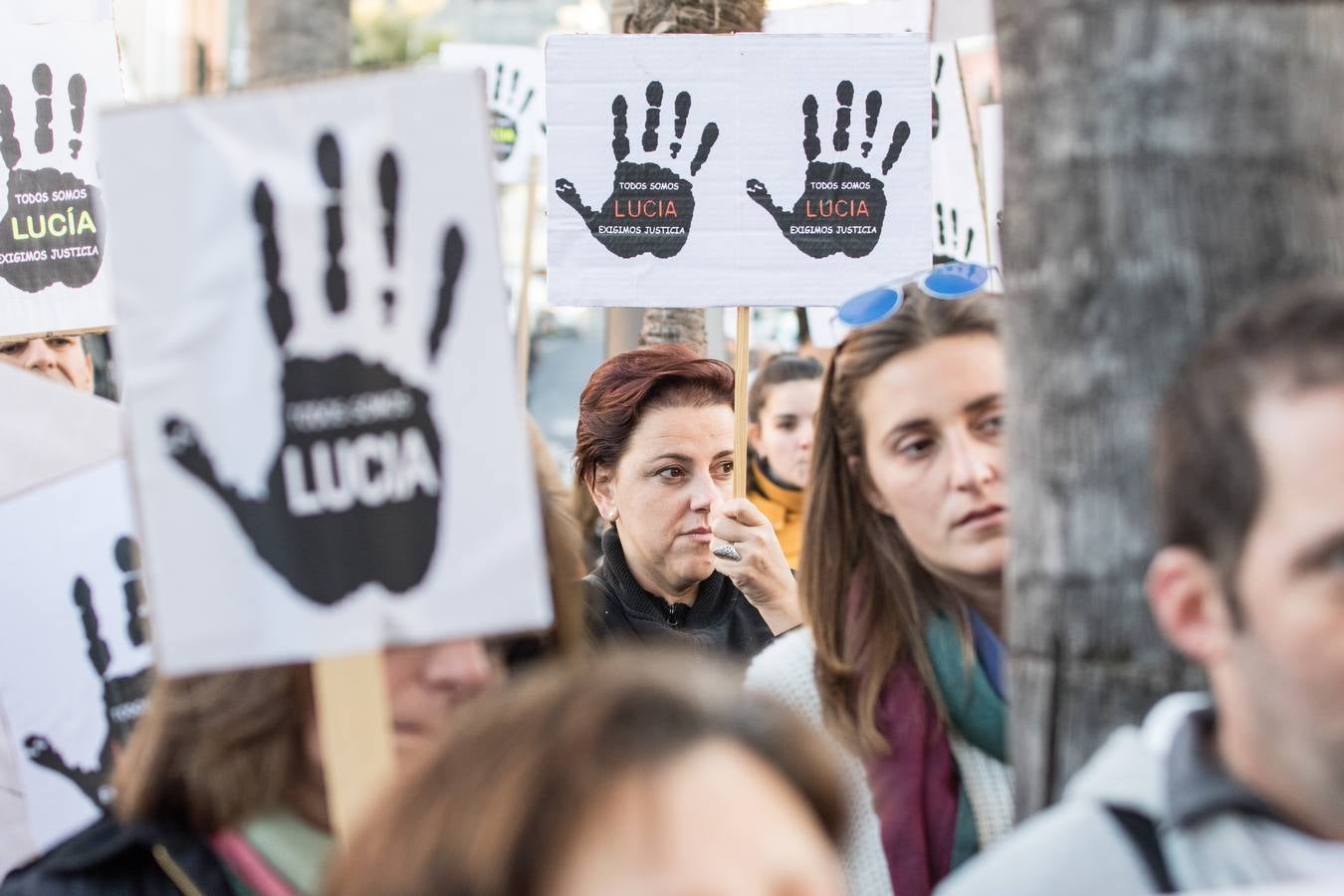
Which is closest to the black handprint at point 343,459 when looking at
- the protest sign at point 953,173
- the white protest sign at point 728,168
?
the white protest sign at point 728,168

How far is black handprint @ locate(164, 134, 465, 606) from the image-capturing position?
1896 mm

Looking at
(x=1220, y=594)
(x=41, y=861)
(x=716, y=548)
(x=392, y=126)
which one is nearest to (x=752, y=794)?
(x=1220, y=594)

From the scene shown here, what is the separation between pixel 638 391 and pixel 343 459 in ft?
7.17

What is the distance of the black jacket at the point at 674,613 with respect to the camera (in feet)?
12.9

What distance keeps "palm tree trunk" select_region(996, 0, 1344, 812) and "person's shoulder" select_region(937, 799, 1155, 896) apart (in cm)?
24

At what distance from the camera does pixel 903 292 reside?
2.87 meters

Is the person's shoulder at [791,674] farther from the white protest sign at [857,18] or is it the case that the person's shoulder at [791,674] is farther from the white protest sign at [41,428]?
the white protest sign at [857,18]

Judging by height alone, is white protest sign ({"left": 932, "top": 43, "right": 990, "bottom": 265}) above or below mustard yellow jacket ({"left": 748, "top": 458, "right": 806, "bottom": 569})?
above

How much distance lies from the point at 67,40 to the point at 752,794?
4356 mm

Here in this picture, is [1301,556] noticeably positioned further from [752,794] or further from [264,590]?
[264,590]

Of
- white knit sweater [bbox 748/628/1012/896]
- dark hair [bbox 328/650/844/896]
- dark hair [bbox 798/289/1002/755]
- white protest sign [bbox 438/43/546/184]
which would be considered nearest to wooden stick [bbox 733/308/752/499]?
dark hair [bbox 798/289/1002/755]

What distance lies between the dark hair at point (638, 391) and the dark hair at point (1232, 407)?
2.49 meters

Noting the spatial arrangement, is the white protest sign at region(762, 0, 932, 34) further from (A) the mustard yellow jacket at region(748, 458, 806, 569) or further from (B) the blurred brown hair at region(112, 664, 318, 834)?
(B) the blurred brown hair at region(112, 664, 318, 834)

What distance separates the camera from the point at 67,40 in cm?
503
